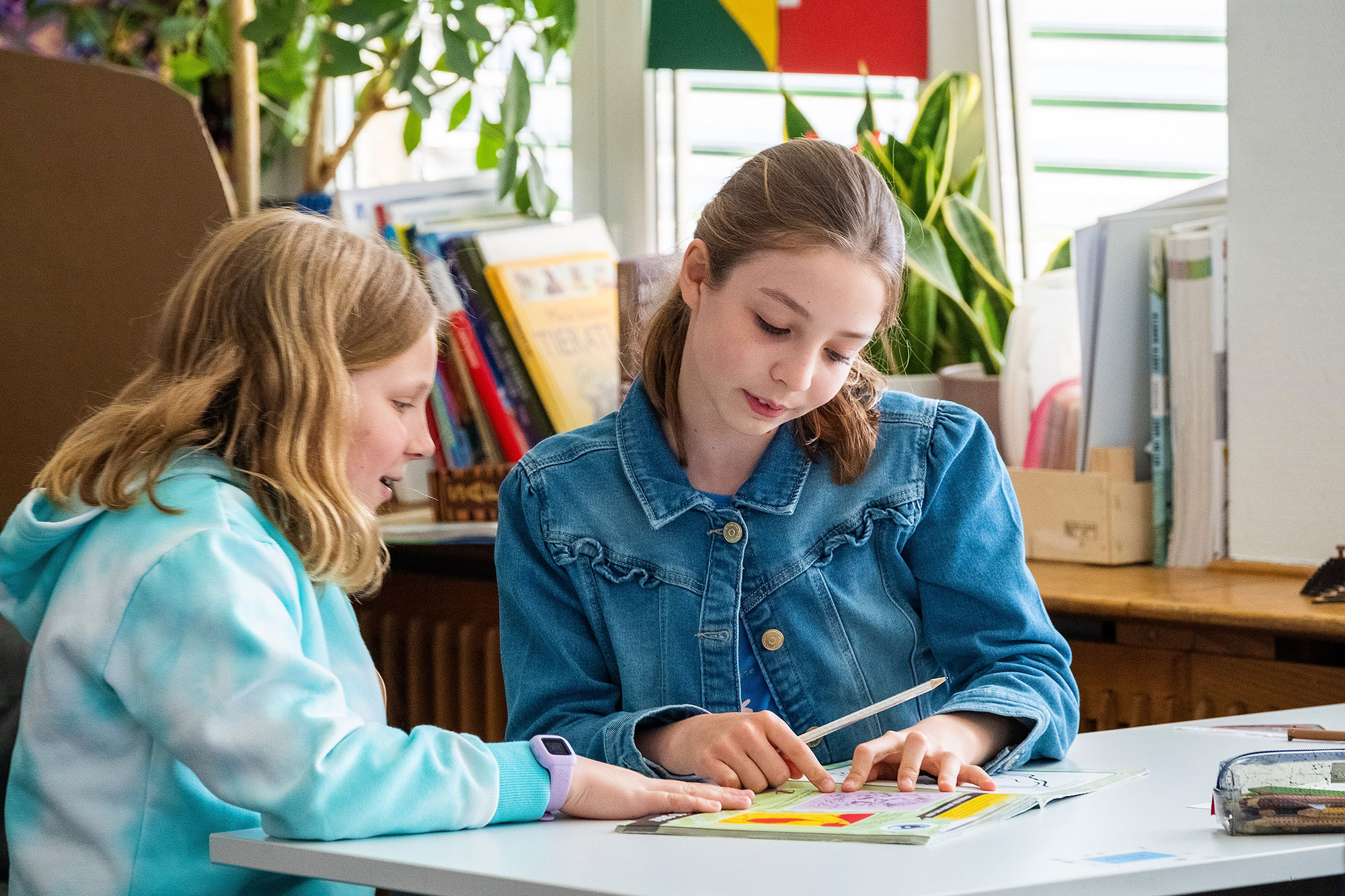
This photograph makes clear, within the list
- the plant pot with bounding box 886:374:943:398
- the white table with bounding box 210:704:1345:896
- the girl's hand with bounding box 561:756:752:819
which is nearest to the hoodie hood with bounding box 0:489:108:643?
the white table with bounding box 210:704:1345:896

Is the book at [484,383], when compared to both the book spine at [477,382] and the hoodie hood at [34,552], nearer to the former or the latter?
the book spine at [477,382]

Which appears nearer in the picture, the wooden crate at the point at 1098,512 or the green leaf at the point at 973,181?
the wooden crate at the point at 1098,512

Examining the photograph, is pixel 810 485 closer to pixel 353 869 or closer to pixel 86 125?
pixel 353 869

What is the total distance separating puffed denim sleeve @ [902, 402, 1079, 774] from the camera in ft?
3.60

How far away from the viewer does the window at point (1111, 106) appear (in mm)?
1933

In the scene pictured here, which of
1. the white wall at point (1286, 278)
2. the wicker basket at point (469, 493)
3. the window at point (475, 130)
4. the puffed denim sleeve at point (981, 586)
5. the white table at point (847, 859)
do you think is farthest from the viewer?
the window at point (475, 130)

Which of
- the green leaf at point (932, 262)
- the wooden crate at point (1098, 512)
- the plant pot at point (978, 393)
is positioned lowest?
the wooden crate at point (1098, 512)

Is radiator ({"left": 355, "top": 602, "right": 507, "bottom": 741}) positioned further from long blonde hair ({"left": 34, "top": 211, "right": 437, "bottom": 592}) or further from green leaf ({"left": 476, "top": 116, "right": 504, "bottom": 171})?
long blonde hair ({"left": 34, "top": 211, "right": 437, "bottom": 592})

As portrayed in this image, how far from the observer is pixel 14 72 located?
1771mm

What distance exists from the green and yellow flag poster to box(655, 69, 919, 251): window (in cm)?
6

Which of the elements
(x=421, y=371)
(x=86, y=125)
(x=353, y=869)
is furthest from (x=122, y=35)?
(x=353, y=869)

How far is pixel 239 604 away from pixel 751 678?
0.48m

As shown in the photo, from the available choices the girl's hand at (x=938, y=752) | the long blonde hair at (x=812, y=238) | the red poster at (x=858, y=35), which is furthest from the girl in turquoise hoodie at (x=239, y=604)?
the red poster at (x=858, y=35)

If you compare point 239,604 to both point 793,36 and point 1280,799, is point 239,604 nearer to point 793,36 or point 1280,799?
point 1280,799
